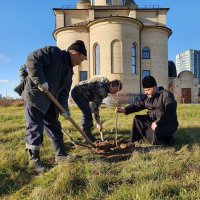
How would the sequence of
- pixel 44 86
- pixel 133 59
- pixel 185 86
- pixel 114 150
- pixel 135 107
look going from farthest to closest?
pixel 185 86 < pixel 133 59 < pixel 135 107 < pixel 114 150 < pixel 44 86

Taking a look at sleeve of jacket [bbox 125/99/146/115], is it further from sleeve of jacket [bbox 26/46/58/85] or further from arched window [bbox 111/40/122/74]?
arched window [bbox 111/40/122/74]

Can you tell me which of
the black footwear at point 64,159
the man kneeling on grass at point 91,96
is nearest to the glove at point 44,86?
the black footwear at point 64,159

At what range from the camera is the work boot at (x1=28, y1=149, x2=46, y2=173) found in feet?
15.3

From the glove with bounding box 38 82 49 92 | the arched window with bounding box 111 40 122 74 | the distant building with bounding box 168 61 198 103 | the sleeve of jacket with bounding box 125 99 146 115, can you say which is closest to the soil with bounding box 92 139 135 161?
the sleeve of jacket with bounding box 125 99 146 115

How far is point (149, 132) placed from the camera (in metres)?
6.40

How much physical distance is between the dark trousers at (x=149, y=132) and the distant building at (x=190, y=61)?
292 ft

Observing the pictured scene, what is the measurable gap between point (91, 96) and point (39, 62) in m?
2.45

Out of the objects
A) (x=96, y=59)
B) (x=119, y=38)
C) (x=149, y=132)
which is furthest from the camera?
(x=96, y=59)

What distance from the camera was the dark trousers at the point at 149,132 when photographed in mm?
6168

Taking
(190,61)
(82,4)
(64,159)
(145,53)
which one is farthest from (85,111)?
(190,61)

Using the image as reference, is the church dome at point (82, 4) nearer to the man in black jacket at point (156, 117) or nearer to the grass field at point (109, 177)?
the man in black jacket at point (156, 117)

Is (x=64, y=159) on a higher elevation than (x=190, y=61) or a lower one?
lower

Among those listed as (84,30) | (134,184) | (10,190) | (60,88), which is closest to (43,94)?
(60,88)

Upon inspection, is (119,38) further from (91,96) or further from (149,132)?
(149,132)
